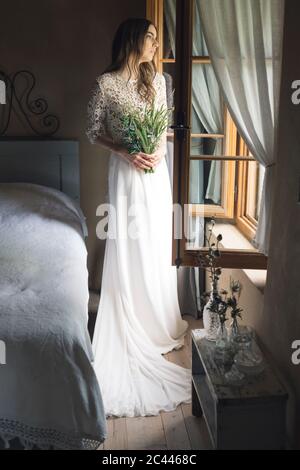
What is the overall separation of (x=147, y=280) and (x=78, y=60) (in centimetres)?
138

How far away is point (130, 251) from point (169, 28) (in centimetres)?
126

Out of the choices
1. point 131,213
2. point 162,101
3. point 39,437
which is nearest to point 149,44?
point 162,101

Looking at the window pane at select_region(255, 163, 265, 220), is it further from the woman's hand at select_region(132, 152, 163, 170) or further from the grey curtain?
the grey curtain

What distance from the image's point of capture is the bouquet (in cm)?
283

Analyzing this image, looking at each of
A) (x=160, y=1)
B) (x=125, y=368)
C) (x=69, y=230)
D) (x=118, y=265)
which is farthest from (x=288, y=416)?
(x=160, y=1)

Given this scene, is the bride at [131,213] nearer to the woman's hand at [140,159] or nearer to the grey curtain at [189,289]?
the woman's hand at [140,159]

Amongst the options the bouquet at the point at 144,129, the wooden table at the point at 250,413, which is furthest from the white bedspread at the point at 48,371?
the bouquet at the point at 144,129

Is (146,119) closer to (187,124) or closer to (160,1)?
(187,124)

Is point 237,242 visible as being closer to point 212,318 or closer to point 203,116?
point 212,318

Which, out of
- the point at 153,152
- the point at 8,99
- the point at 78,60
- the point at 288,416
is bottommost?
the point at 288,416

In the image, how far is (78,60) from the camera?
337cm

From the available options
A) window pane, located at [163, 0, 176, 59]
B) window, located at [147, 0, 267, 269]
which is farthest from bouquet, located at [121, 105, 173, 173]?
window pane, located at [163, 0, 176, 59]

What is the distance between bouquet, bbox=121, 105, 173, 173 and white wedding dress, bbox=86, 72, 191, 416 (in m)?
0.04

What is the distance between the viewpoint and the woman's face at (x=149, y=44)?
9.34ft
